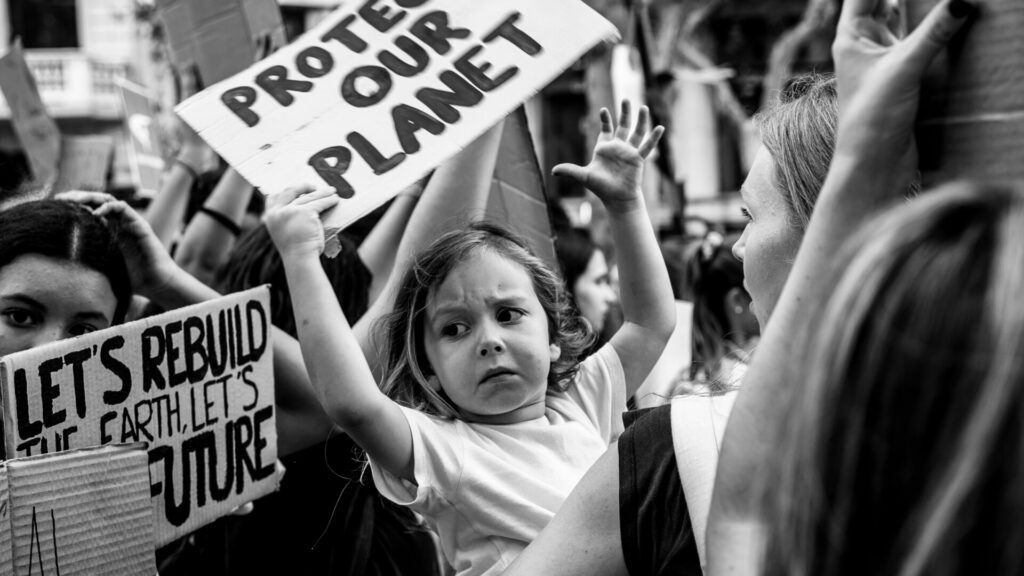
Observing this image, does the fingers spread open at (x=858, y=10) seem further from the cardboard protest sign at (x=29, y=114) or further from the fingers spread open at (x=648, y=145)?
the cardboard protest sign at (x=29, y=114)

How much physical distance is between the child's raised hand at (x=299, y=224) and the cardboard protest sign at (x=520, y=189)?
35.3 inches

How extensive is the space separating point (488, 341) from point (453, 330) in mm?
109

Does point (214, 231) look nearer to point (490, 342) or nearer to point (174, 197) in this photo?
point (174, 197)

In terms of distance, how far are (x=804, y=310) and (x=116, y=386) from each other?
1324 millimetres

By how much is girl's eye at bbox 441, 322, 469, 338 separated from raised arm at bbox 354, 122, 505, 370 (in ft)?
1.22

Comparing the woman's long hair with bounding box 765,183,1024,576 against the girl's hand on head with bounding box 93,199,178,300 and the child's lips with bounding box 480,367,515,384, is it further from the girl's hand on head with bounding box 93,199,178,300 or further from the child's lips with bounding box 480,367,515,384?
the girl's hand on head with bounding box 93,199,178,300

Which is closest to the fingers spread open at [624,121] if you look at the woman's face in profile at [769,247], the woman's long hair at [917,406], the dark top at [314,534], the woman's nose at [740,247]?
the woman's nose at [740,247]

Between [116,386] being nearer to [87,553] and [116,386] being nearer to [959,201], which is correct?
[87,553]

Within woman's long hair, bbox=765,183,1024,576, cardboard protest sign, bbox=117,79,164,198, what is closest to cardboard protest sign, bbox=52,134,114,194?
cardboard protest sign, bbox=117,79,164,198

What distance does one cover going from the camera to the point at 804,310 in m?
1.06

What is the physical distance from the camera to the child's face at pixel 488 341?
2.04m

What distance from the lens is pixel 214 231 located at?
3422 millimetres

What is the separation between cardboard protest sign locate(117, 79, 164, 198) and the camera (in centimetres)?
550

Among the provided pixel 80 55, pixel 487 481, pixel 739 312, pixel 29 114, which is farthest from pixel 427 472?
pixel 80 55
